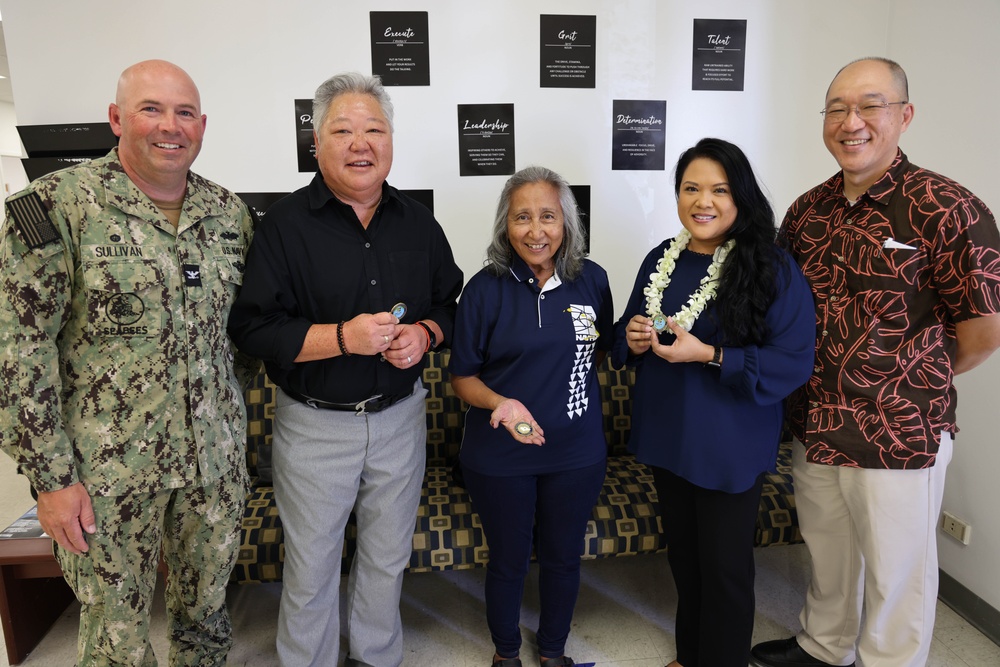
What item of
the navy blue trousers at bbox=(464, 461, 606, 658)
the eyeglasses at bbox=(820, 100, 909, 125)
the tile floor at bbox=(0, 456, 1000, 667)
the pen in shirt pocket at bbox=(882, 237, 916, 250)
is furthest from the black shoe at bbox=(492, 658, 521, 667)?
the eyeglasses at bbox=(820, 100, 909, 125)

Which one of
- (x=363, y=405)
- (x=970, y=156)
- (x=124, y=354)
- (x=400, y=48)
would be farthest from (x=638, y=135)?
(x=124, y=354)

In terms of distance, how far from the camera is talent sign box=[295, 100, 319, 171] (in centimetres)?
299

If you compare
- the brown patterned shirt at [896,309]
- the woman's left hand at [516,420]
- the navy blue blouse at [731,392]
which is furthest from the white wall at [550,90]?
the woman's left hand at [516,420]


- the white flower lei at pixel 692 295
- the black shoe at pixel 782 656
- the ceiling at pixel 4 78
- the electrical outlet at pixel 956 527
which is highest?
the ceiling at pixel 4 78

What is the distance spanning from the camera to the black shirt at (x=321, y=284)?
1790mm

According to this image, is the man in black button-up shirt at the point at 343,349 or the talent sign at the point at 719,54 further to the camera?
the talent sign at the point at 719,54

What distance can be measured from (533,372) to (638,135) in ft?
5.74

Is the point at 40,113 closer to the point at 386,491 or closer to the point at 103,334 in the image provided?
the point at 103,334

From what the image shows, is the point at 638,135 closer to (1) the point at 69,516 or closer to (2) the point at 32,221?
(2) the point at 32,221

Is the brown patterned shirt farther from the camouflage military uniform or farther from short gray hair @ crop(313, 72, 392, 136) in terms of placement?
the camouflage military uniform

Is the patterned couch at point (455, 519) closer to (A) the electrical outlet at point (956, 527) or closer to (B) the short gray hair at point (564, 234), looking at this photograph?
(A) the electrical outlet at point (956, 527)

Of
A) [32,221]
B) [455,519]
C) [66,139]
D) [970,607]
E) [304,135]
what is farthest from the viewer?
[304,135]

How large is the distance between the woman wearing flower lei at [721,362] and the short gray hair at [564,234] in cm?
27

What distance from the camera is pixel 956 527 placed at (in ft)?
8.66
